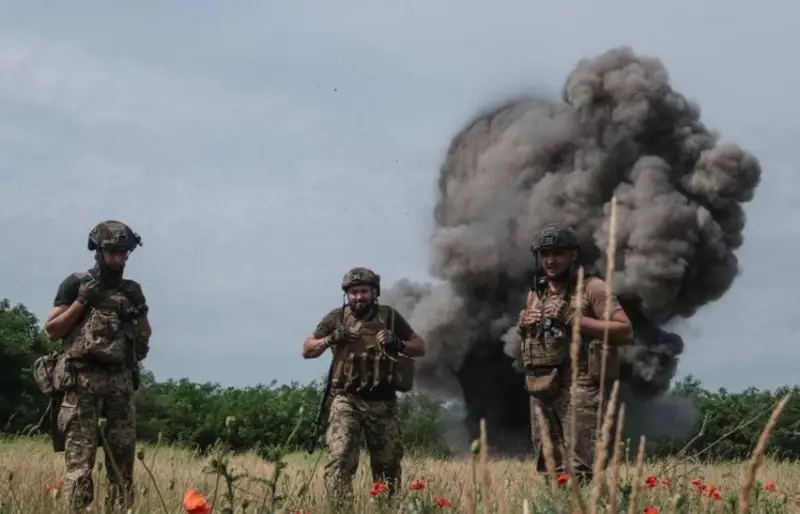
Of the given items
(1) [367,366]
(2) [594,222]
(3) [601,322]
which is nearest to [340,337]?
(1) [367,366]

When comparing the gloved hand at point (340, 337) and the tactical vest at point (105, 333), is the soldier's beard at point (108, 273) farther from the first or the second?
the gloved hand at point (340, 337)

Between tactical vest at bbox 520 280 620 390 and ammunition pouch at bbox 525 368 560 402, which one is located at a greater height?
tactical vest at bbox 520 280 620 390

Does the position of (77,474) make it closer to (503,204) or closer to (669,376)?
(669,376)

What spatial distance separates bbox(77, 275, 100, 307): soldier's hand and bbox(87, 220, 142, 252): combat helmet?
0.21m

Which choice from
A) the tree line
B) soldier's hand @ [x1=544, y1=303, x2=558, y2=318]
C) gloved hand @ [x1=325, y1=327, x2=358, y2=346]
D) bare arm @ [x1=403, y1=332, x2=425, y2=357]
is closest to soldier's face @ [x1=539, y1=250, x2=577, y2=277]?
soldier's hand @ [x1=544, y1=303, x2=558, y2=318]

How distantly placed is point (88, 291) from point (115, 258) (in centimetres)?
27

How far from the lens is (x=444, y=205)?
30.8m

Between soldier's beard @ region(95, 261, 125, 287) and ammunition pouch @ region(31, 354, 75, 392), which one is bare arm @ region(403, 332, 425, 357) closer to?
Answer: soldier's beard @ region(95, 261, 125, 287)

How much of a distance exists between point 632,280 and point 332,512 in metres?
21.7

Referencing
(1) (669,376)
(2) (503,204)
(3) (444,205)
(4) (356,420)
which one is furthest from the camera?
(3) (444,205)

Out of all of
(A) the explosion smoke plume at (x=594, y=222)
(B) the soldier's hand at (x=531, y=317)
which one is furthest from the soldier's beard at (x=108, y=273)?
(A) the explosion smoke plume at (x=594, y=222)

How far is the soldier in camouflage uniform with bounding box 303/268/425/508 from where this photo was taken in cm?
777

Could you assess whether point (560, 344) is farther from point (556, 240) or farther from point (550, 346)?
point (556, 240)

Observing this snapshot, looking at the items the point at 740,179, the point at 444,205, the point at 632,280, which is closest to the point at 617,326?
the point at 632,280
